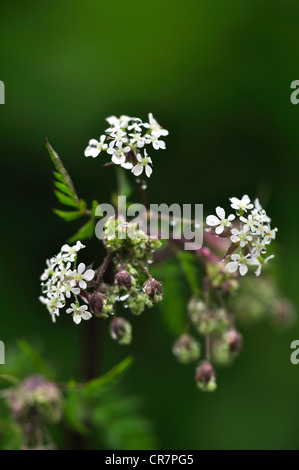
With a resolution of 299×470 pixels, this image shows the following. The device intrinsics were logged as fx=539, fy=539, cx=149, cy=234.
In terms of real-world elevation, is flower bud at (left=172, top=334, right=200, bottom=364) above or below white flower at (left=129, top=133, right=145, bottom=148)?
below

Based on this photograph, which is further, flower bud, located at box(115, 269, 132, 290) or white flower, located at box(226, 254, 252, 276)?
white flower, located at box(226, 254, 252, 276)

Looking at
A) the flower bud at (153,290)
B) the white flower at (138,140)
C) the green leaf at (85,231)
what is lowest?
the flower bud at (153,290)

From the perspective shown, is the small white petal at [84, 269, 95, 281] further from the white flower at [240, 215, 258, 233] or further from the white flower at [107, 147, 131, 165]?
the white flower at [240, 215, 258, 233]

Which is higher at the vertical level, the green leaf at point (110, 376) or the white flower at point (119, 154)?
the white flower at point (119, 154)

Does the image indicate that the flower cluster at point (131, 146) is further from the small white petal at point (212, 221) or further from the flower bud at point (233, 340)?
the flower bud at point (233, 340)

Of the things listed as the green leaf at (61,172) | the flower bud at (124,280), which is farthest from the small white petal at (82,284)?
the green leaf at (61,172)

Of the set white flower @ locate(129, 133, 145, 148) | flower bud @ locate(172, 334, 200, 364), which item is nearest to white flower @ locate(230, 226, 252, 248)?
white flower @ locate(129, 133, 145, 148)

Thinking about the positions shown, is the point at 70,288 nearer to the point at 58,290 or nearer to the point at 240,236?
the point at 58,290

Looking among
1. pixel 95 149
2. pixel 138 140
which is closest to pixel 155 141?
pixel 138 140

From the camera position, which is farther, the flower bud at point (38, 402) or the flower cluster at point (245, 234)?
the flower bud at point (38, 402)
